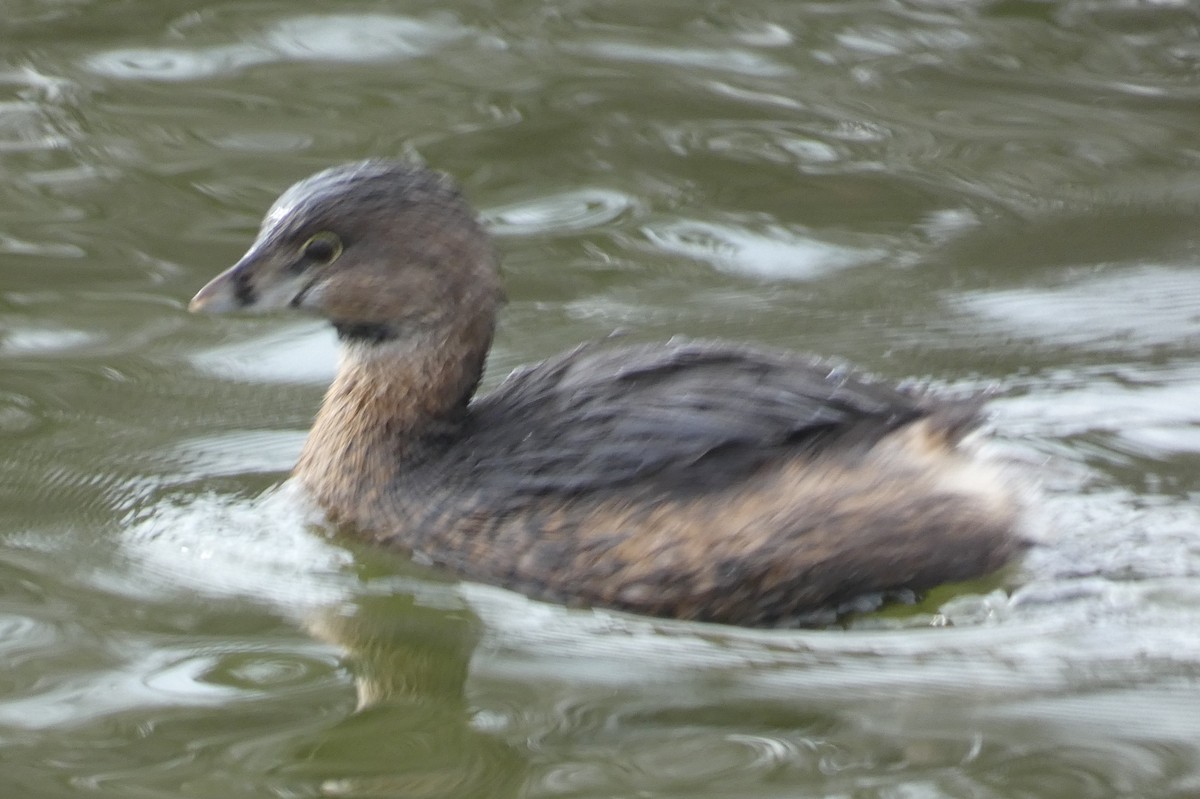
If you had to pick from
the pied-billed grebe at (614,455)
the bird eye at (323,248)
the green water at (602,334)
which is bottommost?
the green water at (602,334)

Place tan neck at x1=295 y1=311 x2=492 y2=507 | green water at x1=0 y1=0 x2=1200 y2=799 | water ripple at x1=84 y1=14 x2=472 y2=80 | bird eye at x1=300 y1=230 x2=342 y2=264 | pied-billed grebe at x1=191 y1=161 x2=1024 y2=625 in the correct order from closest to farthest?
green water at x1=0 y1=0 x2=1200 y2=799 → pied-billed grebe at x1=191 y1=161 x2=1024 y2=625 → bird eye at x1=300 y1=230 x2=342 y2=264 → tan neck at x1=295 y1=311 x2=492 y2=507 → water ripple at x1=84 y1=14 x2=472 y2=80

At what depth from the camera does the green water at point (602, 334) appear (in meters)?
4.41

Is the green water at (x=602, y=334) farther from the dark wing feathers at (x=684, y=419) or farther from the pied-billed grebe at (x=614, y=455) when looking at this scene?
the dark wing feathers at (x=684, y=419)

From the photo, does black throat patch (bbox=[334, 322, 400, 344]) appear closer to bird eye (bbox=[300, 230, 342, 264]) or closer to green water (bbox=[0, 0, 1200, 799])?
bird eye (bbox=[300, 230, 342, 264])

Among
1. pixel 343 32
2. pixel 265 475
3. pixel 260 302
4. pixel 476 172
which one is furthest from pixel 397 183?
pixel 343 32

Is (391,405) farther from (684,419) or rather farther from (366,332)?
(684,419)

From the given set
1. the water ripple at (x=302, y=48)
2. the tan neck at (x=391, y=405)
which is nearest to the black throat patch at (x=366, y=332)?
the tan neck at (x=391, y=405)

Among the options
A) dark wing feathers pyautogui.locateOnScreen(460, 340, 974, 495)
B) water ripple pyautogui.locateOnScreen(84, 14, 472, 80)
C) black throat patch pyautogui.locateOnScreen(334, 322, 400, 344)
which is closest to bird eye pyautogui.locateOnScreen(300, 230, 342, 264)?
black throat patch pyautogui.locateOnScreen(334, 322, 400, 344)

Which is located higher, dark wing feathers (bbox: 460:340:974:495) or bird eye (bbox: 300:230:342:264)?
bird eye (bbox: 300:230:342:264)

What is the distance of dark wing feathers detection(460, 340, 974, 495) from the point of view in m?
5.01

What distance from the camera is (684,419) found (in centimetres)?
503

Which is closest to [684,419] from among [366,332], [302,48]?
[366,332]

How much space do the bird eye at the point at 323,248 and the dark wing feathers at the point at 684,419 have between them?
67cm

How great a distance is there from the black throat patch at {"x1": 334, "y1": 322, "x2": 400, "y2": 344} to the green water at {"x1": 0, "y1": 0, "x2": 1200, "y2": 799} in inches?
19.9
